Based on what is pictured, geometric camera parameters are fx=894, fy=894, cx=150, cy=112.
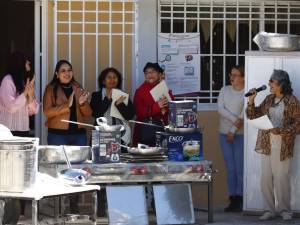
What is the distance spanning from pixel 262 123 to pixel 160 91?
1461mm

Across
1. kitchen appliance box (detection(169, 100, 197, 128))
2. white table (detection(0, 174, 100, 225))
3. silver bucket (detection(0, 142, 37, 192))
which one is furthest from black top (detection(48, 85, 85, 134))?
silver bucket (detection(0, 142, 37, 192))

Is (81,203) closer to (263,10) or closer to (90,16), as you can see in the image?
(90,16)

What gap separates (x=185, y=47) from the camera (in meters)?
11.6

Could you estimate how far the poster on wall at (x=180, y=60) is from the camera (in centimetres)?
1149

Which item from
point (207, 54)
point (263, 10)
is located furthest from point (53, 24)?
point (263, 10)

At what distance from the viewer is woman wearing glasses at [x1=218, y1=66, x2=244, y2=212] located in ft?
35.8

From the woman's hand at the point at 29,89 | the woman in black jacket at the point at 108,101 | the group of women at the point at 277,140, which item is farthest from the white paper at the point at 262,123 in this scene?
the woman's hand at the point at 29,89

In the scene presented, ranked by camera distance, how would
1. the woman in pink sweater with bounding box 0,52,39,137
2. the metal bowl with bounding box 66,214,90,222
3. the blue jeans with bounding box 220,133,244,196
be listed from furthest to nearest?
the blue jeans with bounding box 220,133,244,196, the woman in pink sweater with bounding box 0,52,39,137, the metal bowl with bounding box 66,214,90,222

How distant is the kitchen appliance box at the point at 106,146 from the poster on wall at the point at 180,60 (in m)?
2.06

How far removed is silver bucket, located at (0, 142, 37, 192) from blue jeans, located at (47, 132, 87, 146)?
263cm

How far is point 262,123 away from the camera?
995cm

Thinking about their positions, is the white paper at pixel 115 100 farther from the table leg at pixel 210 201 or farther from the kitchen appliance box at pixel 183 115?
the table leg at pixel 210 201

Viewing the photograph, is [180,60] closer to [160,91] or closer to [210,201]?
[160,91]

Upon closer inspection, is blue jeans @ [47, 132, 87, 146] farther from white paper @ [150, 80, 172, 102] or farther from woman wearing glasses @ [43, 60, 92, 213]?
white paper @ [150, 80, 172, 102]
